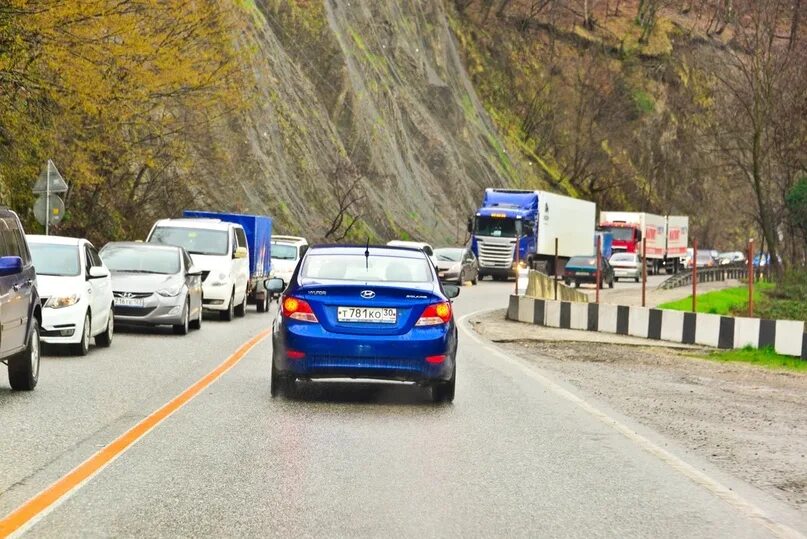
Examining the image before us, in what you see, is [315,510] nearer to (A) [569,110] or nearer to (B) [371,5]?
(B) [371,5]

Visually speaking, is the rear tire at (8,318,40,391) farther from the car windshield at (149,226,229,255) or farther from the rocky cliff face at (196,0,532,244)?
the rocky cliff face at (196,0,532,244)

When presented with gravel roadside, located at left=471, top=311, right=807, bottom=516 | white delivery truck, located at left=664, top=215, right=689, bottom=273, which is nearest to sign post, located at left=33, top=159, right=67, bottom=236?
gravel roadside, located at left=471, top=311, right=807, bottom=516

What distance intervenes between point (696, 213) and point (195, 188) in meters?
68.8

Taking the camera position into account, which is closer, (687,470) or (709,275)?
(687,470)

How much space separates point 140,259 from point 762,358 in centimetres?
1020

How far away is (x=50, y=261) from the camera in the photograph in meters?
19.3

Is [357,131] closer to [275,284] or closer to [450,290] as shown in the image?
[275,284]

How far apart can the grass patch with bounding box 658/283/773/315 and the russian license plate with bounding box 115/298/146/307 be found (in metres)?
14.2

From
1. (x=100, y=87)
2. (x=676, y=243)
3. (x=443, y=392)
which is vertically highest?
(x=100, y=87)

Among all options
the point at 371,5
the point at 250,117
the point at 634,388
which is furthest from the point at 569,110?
the point at 634,388

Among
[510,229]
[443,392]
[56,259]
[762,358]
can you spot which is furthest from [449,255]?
[443,392]

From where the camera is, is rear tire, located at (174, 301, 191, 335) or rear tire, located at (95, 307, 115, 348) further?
rear tire, located at (174, 301, 191, 335)

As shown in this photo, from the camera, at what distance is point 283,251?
39.9 meters

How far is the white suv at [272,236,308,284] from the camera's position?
39.0m
